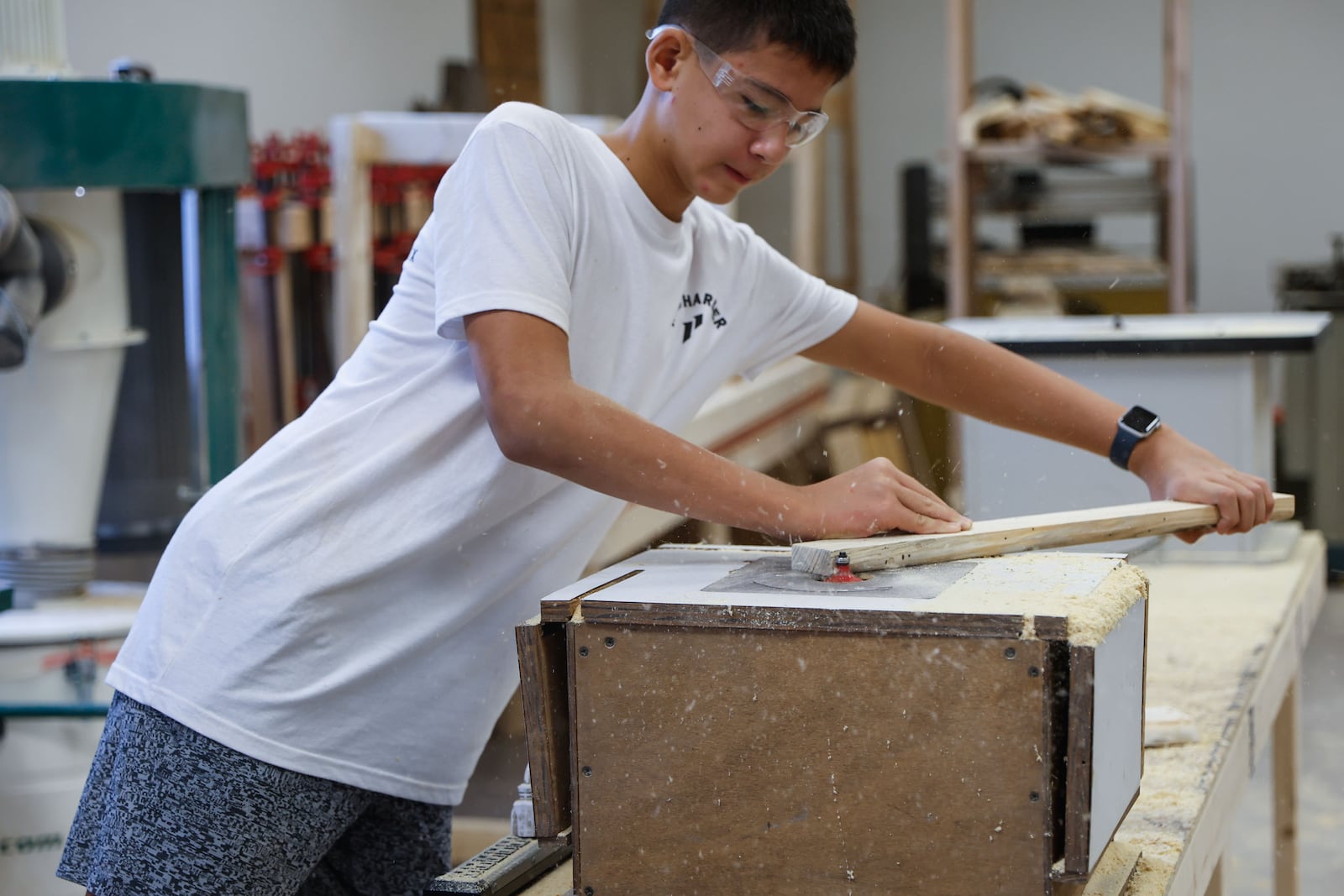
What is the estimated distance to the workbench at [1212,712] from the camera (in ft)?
3.57

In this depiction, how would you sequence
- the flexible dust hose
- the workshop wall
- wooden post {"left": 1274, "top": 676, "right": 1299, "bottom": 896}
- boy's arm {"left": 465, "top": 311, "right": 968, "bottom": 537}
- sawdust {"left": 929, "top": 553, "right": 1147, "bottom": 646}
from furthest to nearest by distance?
the workshop wall < wooden post {"left": 1274, "top": 676, "right": 1299, "bottom": 896} < the flexible dust hose < boy's arm {"left": 465, "top": 311, "right": 968, "bottom": 537} < sawdust {"left": 929, "top": 553, "right": 1147, "bottom": 646}

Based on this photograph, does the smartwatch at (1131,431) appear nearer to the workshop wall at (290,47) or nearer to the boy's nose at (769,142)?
the boy's nose at (769,142)

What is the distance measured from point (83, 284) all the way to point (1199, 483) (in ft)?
5.14

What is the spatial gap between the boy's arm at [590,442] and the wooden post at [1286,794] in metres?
1.50

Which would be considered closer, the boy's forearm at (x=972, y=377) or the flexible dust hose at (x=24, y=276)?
the boy's forearm at (x=972, y=377)

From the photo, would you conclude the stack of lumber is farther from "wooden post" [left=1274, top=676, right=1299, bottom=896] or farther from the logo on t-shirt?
the logo on t-shirt

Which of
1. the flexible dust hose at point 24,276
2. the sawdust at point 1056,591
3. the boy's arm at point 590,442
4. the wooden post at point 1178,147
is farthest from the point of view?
the wooden post at point 1178,147

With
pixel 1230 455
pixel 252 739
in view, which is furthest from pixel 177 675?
pixel 1230 455

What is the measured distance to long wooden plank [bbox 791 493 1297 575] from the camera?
0.98 meters

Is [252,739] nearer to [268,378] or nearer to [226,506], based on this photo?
[226,506]

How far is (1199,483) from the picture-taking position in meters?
1.24

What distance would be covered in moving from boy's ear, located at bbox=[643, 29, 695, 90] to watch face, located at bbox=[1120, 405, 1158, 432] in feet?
1.73

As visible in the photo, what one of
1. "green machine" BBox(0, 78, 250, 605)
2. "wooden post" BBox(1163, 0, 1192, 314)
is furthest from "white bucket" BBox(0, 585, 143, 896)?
"wooden post" BBox(1163, 0, 1192, 314)

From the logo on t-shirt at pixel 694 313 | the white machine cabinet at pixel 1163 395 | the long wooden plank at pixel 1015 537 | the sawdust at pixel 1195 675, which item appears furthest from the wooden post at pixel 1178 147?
the logo on t-shirt at pixel 694 313
